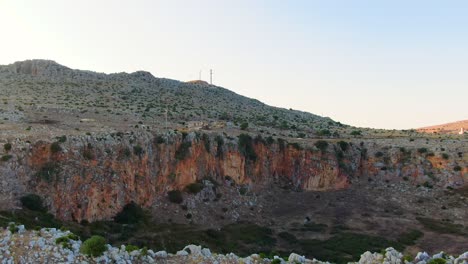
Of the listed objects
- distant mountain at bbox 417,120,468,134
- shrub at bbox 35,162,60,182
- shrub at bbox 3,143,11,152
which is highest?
distant mountain at bbox 417,120,468,134

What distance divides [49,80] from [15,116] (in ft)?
119

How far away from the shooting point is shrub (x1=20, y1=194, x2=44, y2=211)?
30.1 m

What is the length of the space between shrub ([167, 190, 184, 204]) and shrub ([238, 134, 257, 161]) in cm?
1026

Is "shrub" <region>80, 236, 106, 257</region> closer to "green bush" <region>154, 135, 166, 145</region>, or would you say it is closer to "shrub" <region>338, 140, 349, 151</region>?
"green bush" <region>154, 135, 166, 145</region>

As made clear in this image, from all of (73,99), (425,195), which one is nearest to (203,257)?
(425,195)

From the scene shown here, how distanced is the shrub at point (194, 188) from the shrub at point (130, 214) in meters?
6.54

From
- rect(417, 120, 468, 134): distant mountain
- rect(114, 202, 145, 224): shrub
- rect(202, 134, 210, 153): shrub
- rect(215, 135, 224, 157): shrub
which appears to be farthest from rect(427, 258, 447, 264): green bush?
rect(417, 120, 468, 134): distant mountain

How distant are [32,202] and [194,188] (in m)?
17.2

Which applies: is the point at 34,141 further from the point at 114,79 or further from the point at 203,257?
the point at 114,79

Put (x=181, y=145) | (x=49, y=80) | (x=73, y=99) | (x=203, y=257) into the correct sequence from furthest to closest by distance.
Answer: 1. (x=49, y=80)
2. (x=73, y=99)
3. (x=181, y=145)
4. (x=203, y=257)

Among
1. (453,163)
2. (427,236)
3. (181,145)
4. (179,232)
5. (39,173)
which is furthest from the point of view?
(453,163)

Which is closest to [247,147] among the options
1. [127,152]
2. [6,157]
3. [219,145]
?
[219,145]

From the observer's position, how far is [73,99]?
225 ft

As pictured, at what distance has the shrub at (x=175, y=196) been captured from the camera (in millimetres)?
42281
